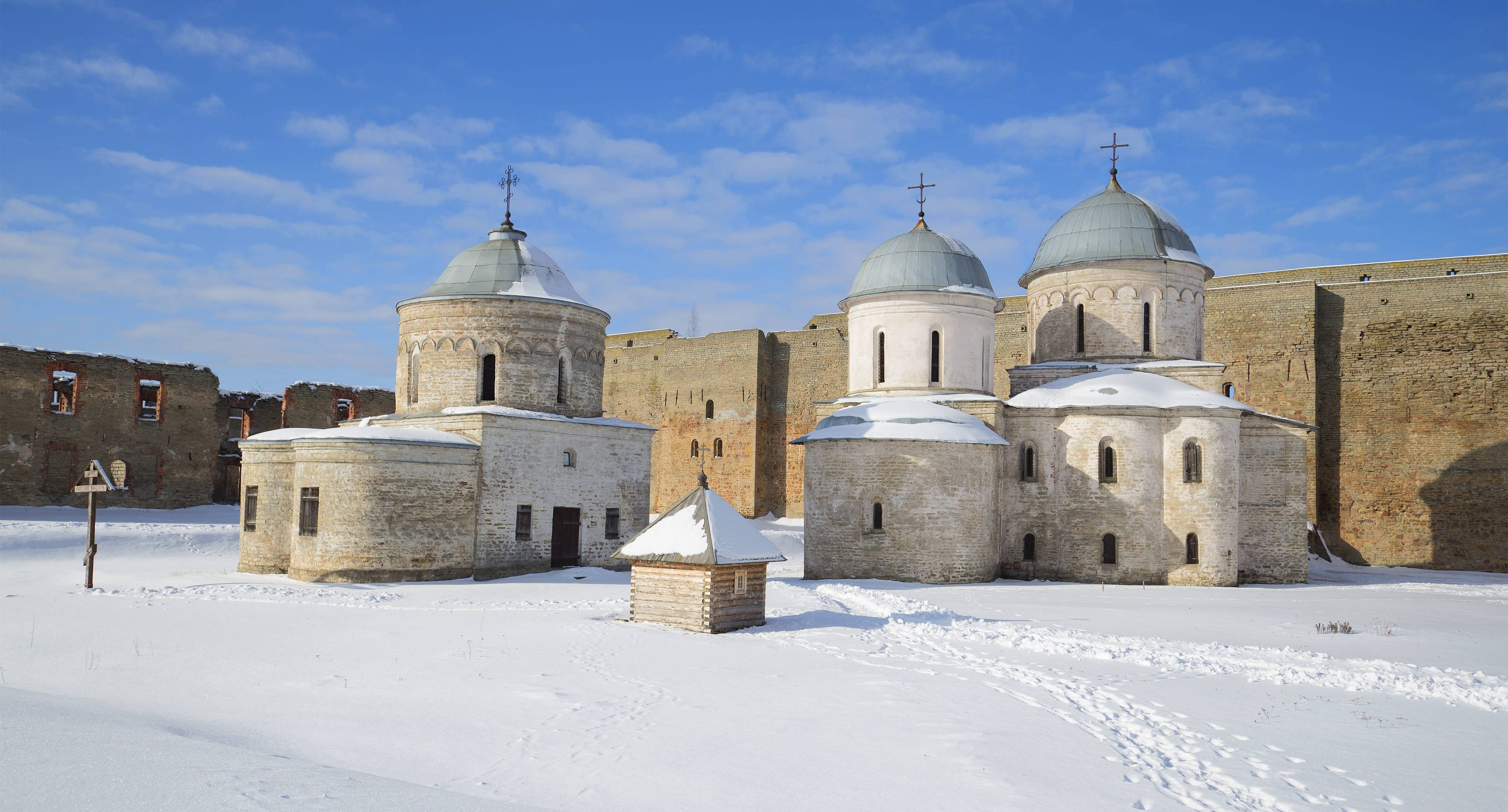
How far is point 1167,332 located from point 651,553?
597 inches

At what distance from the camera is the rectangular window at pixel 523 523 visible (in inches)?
697

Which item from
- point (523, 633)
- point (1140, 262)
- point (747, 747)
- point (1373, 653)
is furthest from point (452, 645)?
point (1140, 262)

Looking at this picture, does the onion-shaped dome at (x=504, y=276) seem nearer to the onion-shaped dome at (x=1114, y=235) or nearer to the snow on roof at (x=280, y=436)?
the snow on roof at (x=280, y=436)

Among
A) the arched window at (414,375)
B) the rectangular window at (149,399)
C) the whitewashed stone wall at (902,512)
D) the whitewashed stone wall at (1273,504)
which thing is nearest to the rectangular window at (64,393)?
the rectangular window at (149,399)

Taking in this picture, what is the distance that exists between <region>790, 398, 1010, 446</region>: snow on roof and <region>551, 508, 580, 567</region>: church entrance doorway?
4359 millimetres

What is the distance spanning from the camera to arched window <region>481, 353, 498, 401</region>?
18.8 meters

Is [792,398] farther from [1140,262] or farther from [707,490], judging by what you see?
[707,490]

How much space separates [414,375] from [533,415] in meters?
2.86

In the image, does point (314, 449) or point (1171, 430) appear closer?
point (314, 449)

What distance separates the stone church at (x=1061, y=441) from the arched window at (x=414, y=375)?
24.6 feet

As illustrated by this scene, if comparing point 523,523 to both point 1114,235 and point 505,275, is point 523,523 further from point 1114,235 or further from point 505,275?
point 1114,235

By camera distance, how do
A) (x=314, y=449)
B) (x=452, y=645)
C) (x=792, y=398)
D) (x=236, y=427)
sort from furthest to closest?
(x=792, y=398) < (x=236, y=427) < (x=314, y=449) < (x=452, y=645)

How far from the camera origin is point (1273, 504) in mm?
20594

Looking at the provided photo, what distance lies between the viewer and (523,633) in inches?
420
